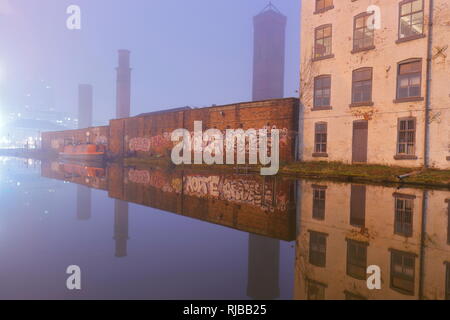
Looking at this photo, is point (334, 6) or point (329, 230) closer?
point (329, 230)

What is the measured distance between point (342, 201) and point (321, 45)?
42.5 feet

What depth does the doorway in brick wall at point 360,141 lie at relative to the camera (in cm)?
1502

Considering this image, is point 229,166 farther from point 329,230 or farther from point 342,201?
point 329,230

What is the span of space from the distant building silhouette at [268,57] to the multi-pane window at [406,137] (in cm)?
6824

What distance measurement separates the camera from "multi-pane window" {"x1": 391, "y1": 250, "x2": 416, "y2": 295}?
2.82 meters

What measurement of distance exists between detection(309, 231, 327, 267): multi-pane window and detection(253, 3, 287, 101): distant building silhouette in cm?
7862

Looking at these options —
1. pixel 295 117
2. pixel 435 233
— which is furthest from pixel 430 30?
pixel 435 233

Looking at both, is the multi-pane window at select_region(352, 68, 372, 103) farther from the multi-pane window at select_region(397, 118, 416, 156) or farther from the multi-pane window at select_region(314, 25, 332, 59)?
the multi-pane window at select_region(314, 25, 332, 59)

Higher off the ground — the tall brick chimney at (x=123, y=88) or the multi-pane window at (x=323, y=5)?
the tall brick chimney at (x=123, y=88)

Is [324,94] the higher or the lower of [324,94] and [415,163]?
the higher

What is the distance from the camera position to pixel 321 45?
1728cm

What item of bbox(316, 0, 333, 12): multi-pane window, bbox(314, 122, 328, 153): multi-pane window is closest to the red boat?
bbox(314, 122, 328, 153): multi-pane window

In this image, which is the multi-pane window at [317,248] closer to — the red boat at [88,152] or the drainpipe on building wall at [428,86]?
the drainpipe on building wall at [428,86]

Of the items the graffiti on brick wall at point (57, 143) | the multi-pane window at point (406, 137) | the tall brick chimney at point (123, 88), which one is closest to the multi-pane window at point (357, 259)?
the multi-pane window at point (406, 137)
